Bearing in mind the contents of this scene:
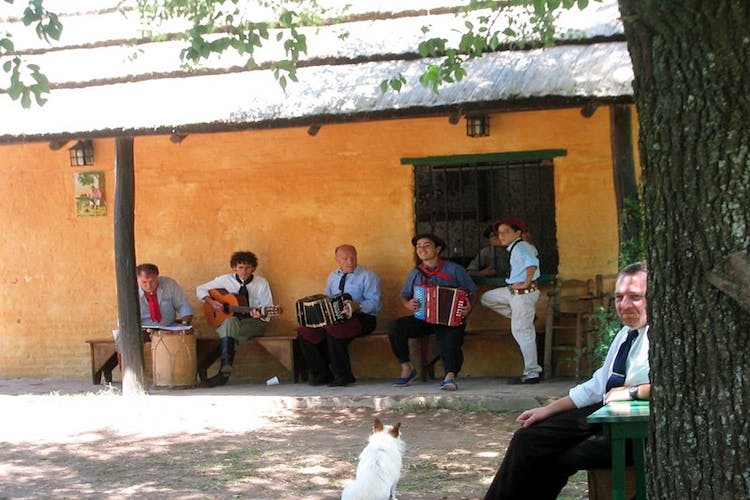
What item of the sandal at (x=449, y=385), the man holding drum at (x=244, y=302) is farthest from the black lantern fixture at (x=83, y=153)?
the sandal at (x=449, y=385)

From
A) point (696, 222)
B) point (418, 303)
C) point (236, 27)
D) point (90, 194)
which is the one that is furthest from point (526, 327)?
point (696, 222)

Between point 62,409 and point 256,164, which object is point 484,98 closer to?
point 256,164

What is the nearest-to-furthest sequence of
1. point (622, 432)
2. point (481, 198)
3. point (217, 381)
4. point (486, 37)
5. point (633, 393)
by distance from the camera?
1. point (622, 432)
2. point (633, 393)
3. point (486, 37)
4. point (481, 198)
5. point (217, 381)

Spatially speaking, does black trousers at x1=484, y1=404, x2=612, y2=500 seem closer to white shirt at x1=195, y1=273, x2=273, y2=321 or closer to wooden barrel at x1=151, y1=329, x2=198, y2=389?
wooden barrel at x1=151, y1=329, x2=198, y2=389

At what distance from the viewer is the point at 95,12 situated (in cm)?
1276

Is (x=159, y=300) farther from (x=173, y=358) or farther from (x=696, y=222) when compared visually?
(x=696, y=222)

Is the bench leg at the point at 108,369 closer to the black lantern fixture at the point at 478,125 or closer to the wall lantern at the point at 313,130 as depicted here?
the wall lantern at the point at 313,130

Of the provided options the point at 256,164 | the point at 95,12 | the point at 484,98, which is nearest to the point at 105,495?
the point at 484,98

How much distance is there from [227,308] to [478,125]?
3.03 meters

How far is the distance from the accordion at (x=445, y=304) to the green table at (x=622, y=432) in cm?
563

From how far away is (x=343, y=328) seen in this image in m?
10.9

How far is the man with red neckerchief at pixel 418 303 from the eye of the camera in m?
10.6

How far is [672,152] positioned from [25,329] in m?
9.97

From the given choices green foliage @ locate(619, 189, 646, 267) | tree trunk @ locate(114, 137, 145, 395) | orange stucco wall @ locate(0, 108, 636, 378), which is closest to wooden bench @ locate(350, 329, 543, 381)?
orange stucco wall @ locate(0, 108, 636, 378)
